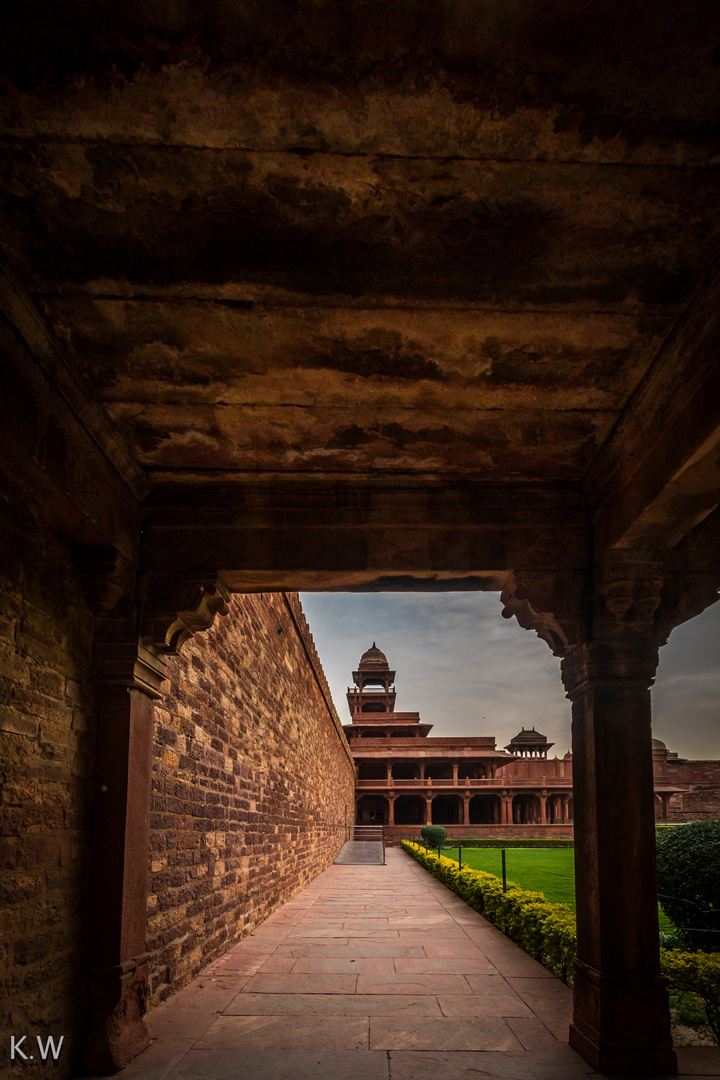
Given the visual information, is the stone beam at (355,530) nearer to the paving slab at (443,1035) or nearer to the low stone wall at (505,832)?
the paving slab at (443,1035)

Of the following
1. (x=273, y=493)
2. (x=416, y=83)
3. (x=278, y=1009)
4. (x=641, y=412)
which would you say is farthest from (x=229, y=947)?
(x=416, y=83)

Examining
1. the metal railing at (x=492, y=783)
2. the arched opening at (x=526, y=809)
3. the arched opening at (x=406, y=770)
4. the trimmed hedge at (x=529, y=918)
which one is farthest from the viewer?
the arched opening at (x=406, y=770)

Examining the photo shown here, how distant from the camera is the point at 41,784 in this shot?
146 inches

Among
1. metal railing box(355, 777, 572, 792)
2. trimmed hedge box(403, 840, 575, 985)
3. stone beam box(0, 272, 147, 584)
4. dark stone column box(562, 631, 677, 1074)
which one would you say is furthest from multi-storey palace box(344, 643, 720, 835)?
stone beam box(0, 272, 147, 584)

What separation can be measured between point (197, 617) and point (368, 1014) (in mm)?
2844

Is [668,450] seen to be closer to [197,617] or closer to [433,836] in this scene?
[197,617]

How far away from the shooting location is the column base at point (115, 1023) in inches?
155

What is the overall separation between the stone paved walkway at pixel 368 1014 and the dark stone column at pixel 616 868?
23cm

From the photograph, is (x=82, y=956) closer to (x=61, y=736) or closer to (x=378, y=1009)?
(x=61, y=736)


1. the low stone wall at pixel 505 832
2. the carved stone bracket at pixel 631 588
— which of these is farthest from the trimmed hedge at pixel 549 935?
the low stone wall at pixel 505 832

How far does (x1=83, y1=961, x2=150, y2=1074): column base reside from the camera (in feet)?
13.0

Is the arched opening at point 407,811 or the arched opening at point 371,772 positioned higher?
the arched opening at point 371,772

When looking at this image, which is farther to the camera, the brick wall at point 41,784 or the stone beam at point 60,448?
the brick wall at point 41,784

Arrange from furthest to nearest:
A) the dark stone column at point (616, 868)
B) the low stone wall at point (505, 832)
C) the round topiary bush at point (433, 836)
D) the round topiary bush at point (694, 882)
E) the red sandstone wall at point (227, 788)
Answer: the low stone wall at point (505, 832) → the round topiary bush at point (433, 836) → the round topiary bush at point (694, 882) → the red sandstone wall at point (227, 788) → the dark stone column at point (616, 868)
